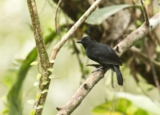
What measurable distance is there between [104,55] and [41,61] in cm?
36

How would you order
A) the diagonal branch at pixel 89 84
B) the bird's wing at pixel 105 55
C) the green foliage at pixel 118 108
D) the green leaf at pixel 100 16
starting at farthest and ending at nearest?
the green foliage at pixel 118 108, the green leaf at pixel 100 16, the bird's wing at pixel 105 55, the diagonal branch at pixel 89 84

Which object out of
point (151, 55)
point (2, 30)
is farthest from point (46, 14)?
point (151, 55)

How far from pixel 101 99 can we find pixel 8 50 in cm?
86

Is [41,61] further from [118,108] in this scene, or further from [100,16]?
[118,108]

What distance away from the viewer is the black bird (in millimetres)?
1274

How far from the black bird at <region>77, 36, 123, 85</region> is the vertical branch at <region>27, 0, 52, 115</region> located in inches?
12.5

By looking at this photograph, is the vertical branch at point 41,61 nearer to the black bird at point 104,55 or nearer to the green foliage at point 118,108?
the black bird at point 104,55

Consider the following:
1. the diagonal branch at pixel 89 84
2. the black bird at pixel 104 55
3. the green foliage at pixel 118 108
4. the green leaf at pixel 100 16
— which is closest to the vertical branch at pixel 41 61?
the diagonal branch at pixel 89 84

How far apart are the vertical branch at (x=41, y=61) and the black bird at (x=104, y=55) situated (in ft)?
1.04

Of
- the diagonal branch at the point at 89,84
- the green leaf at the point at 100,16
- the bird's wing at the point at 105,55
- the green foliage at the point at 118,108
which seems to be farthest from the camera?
the green foliage at the point at 118,108

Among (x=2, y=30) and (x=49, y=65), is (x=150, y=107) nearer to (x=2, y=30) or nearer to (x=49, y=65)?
(x=49, y=65)

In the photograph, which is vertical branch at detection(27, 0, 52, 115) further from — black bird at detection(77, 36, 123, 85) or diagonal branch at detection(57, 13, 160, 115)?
black bird at detection(77, 36, 123, 85)

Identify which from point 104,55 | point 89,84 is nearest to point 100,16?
point 104,55

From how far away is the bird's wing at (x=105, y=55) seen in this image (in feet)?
4.16
